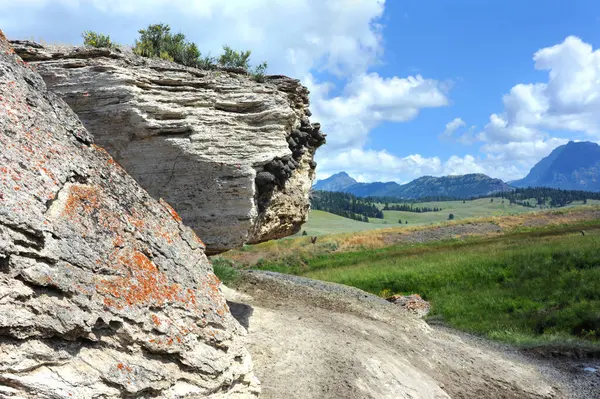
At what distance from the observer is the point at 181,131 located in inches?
537

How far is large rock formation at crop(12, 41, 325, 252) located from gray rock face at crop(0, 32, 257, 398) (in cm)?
297

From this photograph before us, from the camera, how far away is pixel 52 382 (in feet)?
20.9

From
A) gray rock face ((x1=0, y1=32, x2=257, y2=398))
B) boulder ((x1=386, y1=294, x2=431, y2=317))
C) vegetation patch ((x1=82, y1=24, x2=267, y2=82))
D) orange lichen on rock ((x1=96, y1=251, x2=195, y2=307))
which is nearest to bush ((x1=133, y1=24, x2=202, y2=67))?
Result: vegetation patch ((x1=82, y1=24, x2=267, y2=82))

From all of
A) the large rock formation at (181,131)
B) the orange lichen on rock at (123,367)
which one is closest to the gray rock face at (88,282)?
the orange lichen on rock at (123,367)

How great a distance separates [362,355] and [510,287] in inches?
799

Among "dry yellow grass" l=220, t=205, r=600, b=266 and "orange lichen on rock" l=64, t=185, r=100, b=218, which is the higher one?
"orange lichen on rock" l=64, t=185, r=100, b=218

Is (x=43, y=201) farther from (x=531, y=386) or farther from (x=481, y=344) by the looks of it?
(x=481, y=344)

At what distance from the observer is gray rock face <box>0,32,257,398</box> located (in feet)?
21.4

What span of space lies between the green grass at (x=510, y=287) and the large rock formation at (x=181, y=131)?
53.4ft

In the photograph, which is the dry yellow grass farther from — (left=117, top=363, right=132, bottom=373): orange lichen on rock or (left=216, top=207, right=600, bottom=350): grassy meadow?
(left=117, top=363, right=132, bottom=373): orange lichen on rock

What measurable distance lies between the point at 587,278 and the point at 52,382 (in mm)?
31487

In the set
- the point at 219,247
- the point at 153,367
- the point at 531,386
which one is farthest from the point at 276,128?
the point at 531,386

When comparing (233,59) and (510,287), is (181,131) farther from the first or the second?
(510,287)

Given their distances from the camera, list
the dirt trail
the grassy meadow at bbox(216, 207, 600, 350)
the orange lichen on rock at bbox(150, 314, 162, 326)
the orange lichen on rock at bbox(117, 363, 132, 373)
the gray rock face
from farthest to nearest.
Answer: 1. the grassy meadow at bbox(216, 207, 600, 350)
2. the dirt trail
3. the orange lichen on rock at bbox(150, 314, 162, 326)
4. the orange lichen on rock at bbox(117, 363, 132, 373)
5. the gray rock face
